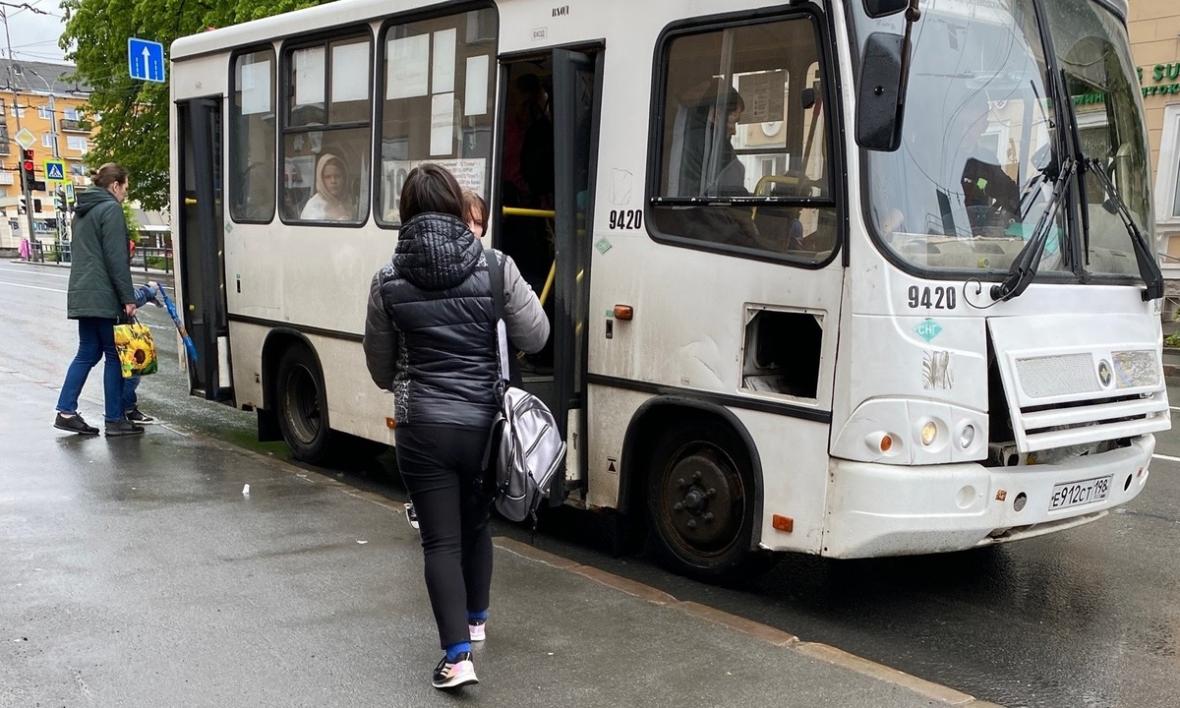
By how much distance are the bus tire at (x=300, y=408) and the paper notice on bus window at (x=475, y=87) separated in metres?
2.38

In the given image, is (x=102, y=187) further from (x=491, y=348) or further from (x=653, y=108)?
(x=491, y=348)

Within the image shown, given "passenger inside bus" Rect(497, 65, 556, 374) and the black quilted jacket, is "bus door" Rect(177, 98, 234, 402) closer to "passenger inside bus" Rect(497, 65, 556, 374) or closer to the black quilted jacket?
"passenger inside bus" Rect(497, 65, 556, 374)

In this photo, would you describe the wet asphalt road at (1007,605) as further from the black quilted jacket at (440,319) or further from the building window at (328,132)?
the building window at (328,132)

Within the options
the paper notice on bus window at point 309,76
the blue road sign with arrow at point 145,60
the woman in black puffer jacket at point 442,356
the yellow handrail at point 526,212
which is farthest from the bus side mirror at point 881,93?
the blue road sign with arrow at point 145,60

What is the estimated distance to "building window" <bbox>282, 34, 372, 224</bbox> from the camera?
710 cm

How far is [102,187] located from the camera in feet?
26.8

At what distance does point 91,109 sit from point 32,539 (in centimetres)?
2589

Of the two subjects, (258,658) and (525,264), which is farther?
(525,264)

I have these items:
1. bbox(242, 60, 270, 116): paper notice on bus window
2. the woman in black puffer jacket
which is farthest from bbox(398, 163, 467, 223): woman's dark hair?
bbox(242, 60, 270, 116): paper notice on bus window

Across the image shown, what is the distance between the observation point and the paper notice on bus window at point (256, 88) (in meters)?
7.93

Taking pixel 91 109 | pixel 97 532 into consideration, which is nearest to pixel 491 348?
pixel 97 532

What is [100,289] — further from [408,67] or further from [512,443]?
[512,443]

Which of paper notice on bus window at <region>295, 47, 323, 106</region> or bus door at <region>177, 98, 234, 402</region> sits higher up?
paper notice on bus window at <region>295, 47, 323, 106</region>

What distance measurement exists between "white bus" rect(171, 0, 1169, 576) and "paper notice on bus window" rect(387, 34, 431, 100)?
192mm
